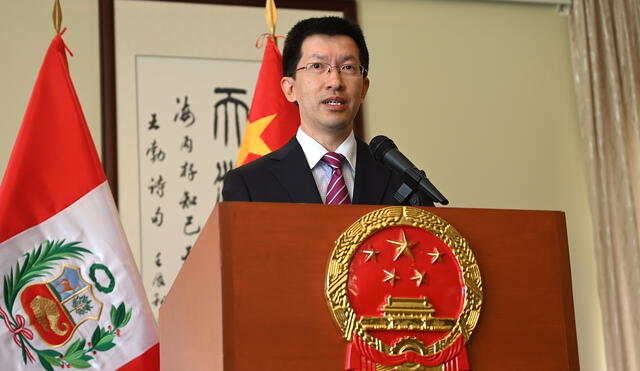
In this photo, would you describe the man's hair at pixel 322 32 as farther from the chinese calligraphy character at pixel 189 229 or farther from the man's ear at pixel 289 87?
the chinese calligraphy character at pixel 189 229

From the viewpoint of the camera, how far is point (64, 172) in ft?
8.91

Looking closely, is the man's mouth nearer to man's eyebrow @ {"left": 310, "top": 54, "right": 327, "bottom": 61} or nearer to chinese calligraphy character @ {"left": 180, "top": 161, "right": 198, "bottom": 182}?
man's eyebrow @ {"left": 310, "top": 54, "right": 327, "bottom": 61}

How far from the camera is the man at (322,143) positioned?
72.6 inches

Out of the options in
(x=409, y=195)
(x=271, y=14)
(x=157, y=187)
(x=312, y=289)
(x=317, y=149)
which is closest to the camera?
(x=312, y=289)

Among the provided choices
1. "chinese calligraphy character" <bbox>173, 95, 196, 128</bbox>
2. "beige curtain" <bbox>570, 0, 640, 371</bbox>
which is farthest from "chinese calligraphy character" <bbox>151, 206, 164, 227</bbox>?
"beige curtain" <bbox>570, 0, 640, 371</bbox>

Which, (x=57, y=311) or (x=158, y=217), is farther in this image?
(x=158, y=217)

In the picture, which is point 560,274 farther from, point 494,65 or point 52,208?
point 494,65

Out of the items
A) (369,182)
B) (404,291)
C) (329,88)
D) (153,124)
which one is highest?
(153,124)

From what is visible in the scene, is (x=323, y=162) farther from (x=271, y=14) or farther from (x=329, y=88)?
(x=271, y=14)

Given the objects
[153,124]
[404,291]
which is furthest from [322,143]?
→ [153,124]

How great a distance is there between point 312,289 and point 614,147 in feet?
10.4

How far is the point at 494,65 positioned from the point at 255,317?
3.19 meters

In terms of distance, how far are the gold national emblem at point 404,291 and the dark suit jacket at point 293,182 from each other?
495 mm

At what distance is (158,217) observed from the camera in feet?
11.7
